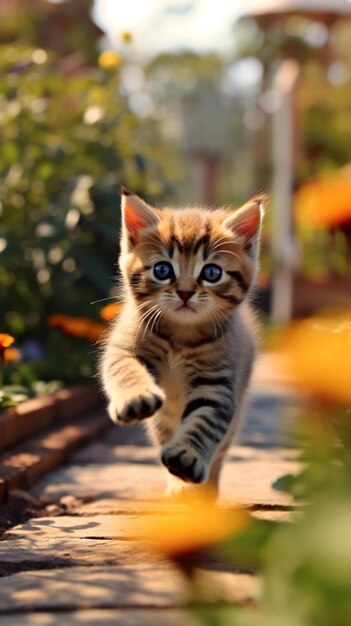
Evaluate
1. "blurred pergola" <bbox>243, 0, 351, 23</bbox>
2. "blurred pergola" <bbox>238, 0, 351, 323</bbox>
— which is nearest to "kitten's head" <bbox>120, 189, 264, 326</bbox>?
"blurred pergola" <bbox>238, 0, 351, 323</bbox>

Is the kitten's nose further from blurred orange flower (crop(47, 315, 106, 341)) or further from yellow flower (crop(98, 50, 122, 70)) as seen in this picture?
yellow flower (crop(98, 50, 122, 70))

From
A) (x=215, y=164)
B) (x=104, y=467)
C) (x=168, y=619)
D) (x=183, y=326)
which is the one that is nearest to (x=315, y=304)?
(x=104, y=467)

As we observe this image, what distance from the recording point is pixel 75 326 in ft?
21.1

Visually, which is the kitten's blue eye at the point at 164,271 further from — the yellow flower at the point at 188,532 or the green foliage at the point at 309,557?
the yellow flower at the point at 188,532

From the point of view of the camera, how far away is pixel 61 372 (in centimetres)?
639

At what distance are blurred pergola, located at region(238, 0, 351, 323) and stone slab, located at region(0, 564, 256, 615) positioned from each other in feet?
32.2

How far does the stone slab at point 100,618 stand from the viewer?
6.95 ft

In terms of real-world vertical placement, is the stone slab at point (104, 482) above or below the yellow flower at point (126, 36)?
below

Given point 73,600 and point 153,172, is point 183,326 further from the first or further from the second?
point 153,172

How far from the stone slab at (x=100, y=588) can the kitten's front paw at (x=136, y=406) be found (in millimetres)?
533

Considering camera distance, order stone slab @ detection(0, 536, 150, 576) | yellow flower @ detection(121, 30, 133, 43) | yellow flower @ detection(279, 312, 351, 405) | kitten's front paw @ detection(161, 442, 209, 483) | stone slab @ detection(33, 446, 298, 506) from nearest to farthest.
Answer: yellow flower @ detection(279, 312, 351, 405) → stone slab @ detection(0, 536, 150, 576) → kitten's front paw @ detection(161, 442, 209, 483) → stone slab @ detection(33, 446, 298, 506) → yellow flower @ detection(121, 30, 133, 43)

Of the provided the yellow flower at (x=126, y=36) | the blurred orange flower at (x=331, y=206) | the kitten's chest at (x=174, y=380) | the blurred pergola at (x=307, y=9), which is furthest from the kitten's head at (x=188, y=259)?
the blurred pergola at (x=307, y=9)

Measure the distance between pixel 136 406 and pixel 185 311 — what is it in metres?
0.71

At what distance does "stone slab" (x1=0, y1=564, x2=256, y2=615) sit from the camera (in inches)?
89.9
